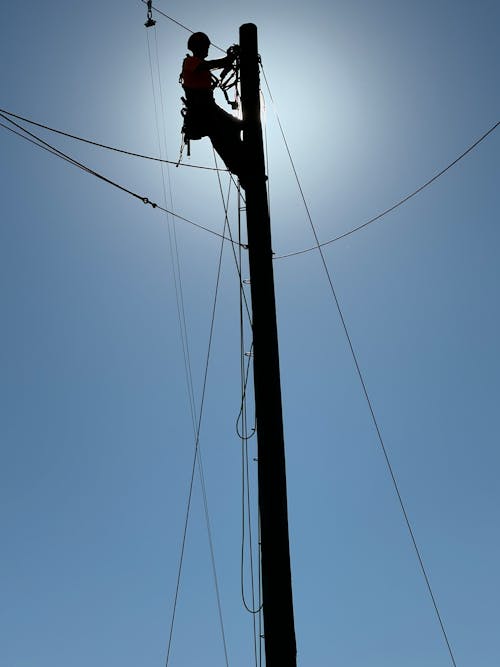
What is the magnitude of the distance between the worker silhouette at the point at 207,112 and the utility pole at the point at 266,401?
0.14 m

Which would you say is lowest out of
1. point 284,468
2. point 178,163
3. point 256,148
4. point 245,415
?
point 284,468

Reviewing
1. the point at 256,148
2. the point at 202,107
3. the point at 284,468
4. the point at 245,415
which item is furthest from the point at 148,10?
the point at 284,468

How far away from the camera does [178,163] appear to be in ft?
23.7

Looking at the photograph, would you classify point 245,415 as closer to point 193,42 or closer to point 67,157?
point 67,157

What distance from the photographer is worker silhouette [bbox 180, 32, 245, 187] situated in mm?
5965

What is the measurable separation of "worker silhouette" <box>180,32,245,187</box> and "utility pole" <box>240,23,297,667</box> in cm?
14

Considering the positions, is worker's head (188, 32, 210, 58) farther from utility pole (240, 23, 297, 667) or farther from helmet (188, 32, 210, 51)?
utility pole (240, 23, 297, 667)

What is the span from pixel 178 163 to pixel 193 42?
129 cm

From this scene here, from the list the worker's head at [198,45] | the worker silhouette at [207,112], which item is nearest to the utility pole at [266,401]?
the worker silhouette at [207,112]

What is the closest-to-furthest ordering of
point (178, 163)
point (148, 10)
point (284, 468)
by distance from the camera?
point (284, 468) → point (178, 163) → point (148, 10)

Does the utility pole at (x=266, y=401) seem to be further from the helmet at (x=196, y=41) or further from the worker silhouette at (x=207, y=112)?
the helmet at (x=196, y=41)

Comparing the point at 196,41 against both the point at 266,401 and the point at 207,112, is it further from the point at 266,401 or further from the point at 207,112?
the point at 266,401

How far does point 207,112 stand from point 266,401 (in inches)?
119

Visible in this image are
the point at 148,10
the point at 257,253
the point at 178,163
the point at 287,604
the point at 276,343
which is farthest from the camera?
the point at 148,10
